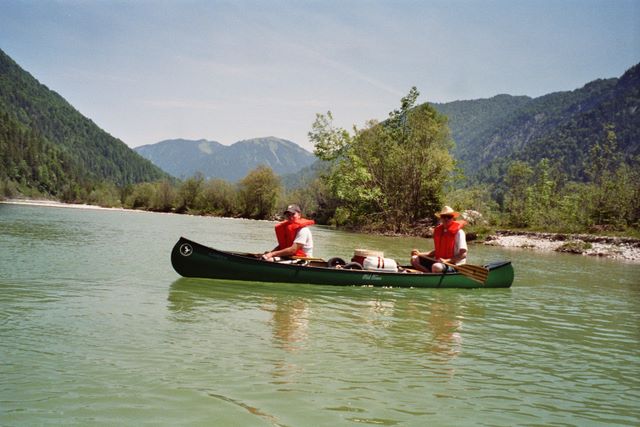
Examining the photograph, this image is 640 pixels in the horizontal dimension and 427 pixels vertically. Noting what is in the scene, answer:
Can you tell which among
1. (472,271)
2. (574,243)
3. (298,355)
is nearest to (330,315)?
(298,355)

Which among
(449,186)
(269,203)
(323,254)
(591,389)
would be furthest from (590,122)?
(591,389)

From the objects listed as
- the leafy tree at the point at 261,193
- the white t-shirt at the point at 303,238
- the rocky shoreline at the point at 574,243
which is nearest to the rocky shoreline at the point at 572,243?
the rocky shoreline at the point at 574,243

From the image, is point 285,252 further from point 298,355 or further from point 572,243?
point 572,243

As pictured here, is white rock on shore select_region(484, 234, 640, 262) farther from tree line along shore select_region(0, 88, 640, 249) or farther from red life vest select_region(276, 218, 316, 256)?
red life vest select_region(276, 218, 316, 256)

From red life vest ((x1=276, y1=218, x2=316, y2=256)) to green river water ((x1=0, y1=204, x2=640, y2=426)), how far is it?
1112 mm

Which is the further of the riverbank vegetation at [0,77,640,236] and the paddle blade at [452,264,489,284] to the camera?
the riverbank vegetation at [0,77,640,236]

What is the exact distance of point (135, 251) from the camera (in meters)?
19.0

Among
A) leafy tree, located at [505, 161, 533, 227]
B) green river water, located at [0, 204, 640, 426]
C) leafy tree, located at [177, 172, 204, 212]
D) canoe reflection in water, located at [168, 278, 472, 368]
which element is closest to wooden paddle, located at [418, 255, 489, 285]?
canoe reflection in water, located at [168, 278, 472, 368]

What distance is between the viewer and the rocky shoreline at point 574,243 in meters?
28.3

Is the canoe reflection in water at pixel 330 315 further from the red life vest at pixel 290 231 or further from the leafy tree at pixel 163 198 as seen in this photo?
the leafy tree at pixel 163 198

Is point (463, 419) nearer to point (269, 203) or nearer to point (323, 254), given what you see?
point (323, 254)

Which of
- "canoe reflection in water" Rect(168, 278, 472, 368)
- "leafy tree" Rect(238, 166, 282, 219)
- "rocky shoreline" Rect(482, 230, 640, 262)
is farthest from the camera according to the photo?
"leafy tree" Rect(238, 166, 282, 219)

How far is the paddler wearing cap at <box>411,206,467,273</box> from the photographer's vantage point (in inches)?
517

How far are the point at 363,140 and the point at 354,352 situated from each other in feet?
136
